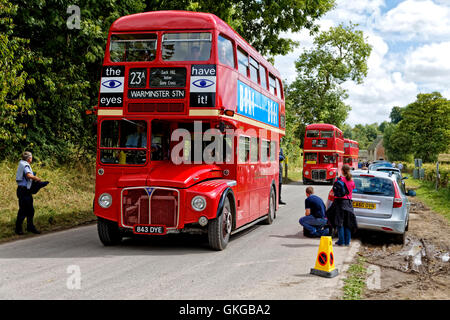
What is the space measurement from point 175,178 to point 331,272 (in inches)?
127

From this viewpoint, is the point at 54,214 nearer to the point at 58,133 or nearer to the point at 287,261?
the point at 58,133

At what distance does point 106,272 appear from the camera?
7.27 m

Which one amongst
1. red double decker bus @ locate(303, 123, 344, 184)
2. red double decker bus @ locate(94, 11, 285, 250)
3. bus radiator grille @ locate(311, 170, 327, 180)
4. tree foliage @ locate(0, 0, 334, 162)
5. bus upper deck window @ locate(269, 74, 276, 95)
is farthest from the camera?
red double decker bus @ locate(303, 123, 344, 184)

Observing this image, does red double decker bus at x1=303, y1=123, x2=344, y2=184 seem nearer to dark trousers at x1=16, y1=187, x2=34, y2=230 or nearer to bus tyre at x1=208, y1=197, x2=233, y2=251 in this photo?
bus tyre at x1=208, y1=197, x2=233, y2=251

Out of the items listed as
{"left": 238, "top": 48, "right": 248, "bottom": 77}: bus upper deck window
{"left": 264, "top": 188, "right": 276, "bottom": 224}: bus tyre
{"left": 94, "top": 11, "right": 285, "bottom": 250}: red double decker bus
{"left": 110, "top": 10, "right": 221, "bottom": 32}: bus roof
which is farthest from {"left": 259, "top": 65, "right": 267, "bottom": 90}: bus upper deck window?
{"left": 110, "top": 10, "right": 221, "bottom": 32}: bus roof

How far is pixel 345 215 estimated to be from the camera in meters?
10.1

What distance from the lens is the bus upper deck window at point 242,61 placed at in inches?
422

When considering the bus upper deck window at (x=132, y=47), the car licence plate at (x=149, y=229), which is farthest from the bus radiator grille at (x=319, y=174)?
the car licence plate at (x=149, y=229)

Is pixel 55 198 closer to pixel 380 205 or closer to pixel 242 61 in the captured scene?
pixel 242 61

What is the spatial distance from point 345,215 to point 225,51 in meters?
4.12

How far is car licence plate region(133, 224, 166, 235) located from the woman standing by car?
3.65m

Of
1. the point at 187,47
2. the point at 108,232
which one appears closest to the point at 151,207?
the point at 108,232

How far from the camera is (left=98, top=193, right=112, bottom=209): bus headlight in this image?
29.5 feet

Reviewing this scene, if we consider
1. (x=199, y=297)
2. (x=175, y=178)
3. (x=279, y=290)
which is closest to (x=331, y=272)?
(x=279, y=290)
